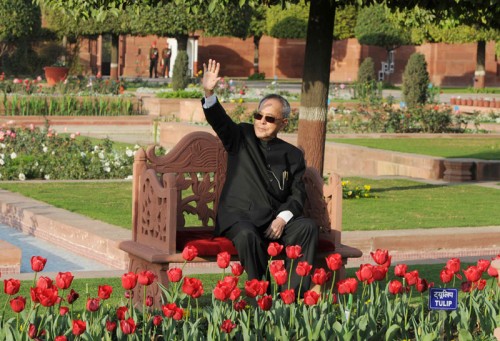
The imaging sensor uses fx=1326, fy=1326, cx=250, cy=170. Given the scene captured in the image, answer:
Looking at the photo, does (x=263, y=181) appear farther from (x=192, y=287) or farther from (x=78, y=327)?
(x=78, y=327)

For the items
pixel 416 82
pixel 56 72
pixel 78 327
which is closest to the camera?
pixel 78 327

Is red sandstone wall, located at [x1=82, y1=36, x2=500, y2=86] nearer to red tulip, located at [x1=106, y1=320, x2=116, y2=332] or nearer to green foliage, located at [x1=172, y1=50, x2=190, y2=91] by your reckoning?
green foliage, located at [x1=172, y1=50, x2=190, y2=91]

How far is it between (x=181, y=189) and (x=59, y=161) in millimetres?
7959

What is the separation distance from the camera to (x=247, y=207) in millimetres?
7977

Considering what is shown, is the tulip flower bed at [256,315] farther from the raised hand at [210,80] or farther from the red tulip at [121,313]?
the raised hand at [210,80]

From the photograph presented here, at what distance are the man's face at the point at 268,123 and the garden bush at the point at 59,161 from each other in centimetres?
799

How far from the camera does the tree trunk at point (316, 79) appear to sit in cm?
1265

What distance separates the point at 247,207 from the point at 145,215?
0.66 m

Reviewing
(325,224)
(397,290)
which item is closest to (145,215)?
(325,224)

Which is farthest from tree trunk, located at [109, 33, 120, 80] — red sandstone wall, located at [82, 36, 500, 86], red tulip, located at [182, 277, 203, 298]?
red tulip, located at [182, 277, 203, 298]

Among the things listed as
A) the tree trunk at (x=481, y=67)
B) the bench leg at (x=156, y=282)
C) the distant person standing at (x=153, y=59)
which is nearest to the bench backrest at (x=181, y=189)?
the bench leg at (x=156, y=282)

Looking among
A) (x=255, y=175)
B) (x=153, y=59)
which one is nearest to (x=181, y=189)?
(x=255, y=175)

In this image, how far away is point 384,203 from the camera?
13.9m

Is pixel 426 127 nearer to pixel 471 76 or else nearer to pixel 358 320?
pixel 358 320
